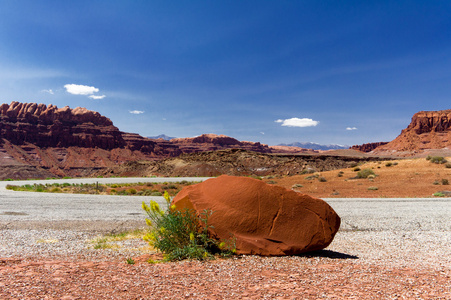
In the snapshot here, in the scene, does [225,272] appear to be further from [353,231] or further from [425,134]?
[425,134]

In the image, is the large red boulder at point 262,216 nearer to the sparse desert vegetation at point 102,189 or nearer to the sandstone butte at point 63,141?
the sparse desert vegetation at point 102,189

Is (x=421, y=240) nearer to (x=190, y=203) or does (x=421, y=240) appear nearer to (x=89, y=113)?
(x=190, y=203)

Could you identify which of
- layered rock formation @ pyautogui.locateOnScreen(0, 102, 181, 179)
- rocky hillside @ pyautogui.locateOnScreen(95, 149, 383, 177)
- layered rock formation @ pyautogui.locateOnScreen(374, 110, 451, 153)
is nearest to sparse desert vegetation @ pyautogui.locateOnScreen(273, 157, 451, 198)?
rocky hillside @ pyautogui.locateOnScreen(95, 149, 383, 177)

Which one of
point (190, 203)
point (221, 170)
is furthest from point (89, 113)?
point (190, 203)

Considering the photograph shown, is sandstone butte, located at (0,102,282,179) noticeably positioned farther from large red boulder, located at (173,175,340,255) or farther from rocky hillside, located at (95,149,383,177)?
large red boulder, located at (173,175,340,255)

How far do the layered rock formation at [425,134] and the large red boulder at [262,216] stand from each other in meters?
146

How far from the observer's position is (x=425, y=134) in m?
141

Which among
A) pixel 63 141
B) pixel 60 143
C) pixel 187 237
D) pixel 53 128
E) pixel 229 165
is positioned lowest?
pixel 229 165

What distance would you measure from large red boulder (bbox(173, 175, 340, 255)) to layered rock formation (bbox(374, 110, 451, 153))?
145741 millimetres

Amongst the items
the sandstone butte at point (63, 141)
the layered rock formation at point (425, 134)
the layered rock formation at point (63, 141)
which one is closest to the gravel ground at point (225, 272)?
the layered rock formation at point (63, 141)

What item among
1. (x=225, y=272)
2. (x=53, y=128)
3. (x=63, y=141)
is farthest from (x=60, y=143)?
(x=225, y=272)

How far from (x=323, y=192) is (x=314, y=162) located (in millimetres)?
47743

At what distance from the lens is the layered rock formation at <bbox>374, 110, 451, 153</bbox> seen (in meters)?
132

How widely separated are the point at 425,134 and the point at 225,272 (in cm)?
16536
